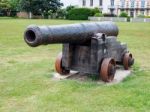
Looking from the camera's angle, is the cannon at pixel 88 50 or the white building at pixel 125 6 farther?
the white building at pixel 125 6

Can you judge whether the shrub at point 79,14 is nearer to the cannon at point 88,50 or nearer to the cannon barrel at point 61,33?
the cannon at point 88,50

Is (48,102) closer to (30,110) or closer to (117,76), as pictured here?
(30,110)

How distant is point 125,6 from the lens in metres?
71.5

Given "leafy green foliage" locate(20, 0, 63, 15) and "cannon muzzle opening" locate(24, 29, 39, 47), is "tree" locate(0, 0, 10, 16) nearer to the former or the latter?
"leafy green foliage" locate(20, 0, 63, 15)

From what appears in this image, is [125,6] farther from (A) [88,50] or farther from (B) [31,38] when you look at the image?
(B) [31,38]

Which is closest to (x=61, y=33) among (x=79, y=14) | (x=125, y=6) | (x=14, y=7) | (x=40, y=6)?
(x=79, y=14)

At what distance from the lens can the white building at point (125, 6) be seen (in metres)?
69.7

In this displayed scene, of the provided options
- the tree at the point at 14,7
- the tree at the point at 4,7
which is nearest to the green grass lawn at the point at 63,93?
the tree at the point at 4,7

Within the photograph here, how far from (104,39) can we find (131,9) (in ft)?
214


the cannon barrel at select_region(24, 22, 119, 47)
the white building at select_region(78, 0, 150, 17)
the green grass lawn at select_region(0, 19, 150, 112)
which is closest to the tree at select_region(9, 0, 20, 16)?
the white building at select_region(78, 0, 150, 17)

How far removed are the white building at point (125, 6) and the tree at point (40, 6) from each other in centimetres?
1849

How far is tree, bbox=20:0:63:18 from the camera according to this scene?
5456 centimetres

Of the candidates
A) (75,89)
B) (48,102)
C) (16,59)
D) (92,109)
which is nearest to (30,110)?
(48,102)

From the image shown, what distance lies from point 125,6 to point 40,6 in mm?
21272
